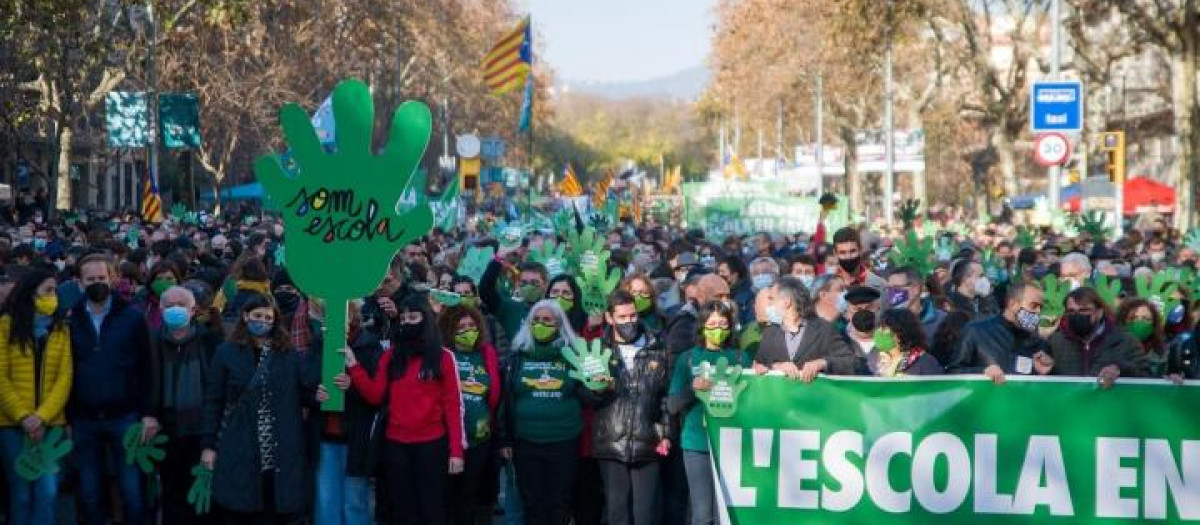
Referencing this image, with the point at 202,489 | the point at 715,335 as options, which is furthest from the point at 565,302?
the point at 202,489

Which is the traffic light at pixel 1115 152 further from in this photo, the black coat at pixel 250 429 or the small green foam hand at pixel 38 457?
the small green foam hand at pixel 38 457

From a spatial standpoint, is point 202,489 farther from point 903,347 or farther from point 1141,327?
point 1141,327

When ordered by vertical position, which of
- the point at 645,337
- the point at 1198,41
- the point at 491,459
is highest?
the point at 1198,41

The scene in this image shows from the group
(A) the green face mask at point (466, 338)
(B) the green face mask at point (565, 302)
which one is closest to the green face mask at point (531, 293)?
Answer: (B) the green face mask at point (565, 302)

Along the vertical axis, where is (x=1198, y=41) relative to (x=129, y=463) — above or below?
above

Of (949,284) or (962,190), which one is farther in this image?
(962,190)

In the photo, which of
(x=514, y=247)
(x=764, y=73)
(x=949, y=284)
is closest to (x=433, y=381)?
(x=949, y=284)

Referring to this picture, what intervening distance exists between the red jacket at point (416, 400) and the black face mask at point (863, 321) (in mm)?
1948

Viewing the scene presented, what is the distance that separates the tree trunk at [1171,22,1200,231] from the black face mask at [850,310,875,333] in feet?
77.5

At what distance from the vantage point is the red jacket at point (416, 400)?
886cm

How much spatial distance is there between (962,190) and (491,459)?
314 ft

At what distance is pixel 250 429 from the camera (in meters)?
8.91

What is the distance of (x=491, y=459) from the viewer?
985cm

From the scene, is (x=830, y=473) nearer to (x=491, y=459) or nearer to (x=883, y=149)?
(x=491, y=459)
